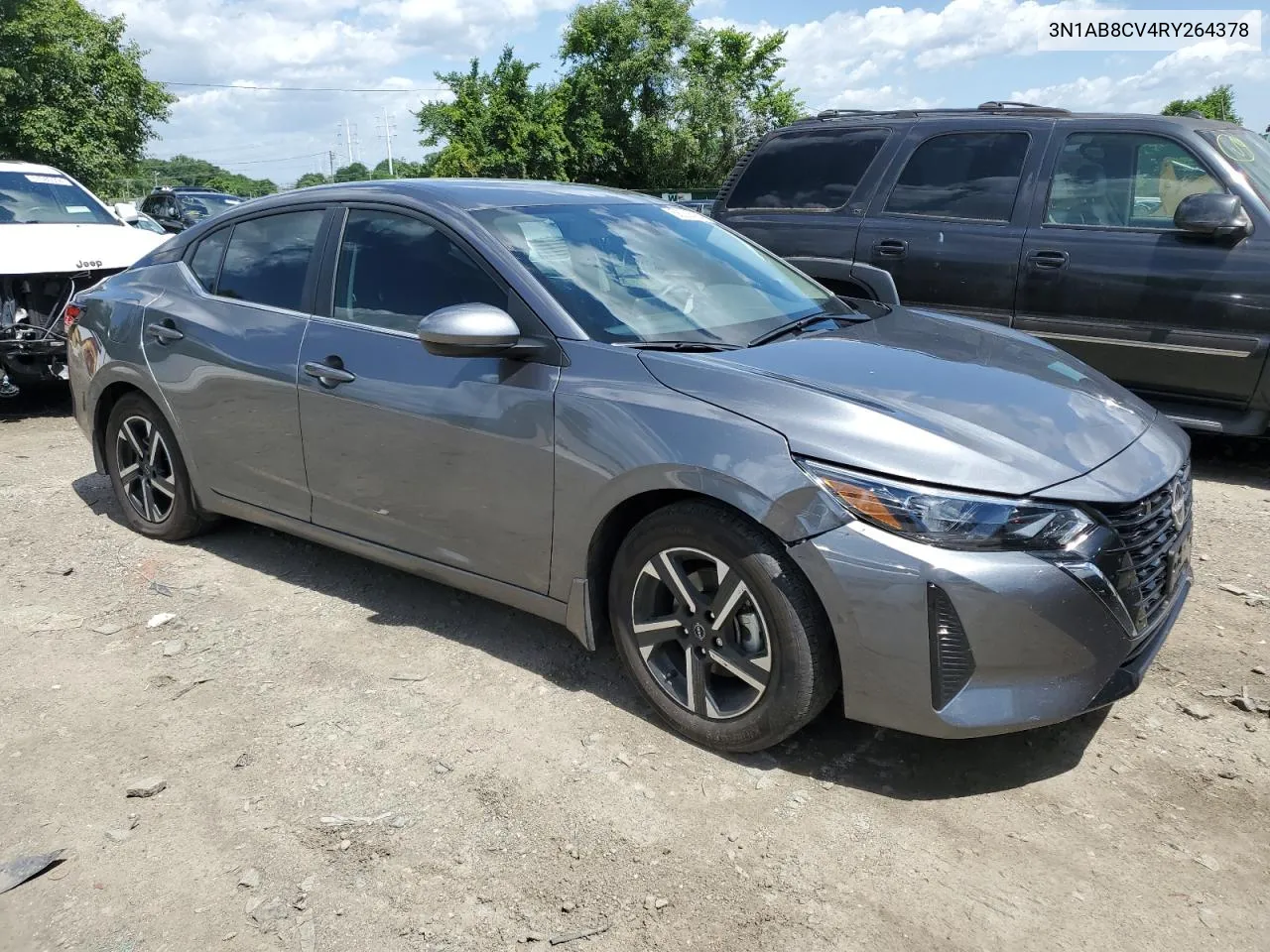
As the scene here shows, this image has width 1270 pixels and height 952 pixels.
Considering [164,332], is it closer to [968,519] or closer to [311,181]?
[968,519]

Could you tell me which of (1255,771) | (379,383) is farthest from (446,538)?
(1255,771)

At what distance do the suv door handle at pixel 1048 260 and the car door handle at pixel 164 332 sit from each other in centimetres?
457

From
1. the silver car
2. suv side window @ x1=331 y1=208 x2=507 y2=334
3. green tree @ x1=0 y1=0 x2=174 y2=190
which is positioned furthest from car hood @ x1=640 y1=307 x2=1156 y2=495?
green tree @ x1=0 y1=0 x2=174 y2=190

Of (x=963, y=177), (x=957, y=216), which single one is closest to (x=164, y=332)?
(x=957, y=216)

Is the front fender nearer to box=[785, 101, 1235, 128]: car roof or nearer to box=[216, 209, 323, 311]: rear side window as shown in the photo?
box=[216, 209, 323, 311]: rear side window

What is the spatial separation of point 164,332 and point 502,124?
159 feet

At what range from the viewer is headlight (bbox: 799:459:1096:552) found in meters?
2.68

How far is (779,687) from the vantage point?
2947mm

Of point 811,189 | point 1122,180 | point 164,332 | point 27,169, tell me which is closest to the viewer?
point 164,332

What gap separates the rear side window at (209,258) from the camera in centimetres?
466

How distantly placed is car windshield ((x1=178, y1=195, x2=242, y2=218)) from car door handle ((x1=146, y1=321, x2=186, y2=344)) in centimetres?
2002

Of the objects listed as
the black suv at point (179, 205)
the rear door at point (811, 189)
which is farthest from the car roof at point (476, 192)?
the black suv at point (179, 205)

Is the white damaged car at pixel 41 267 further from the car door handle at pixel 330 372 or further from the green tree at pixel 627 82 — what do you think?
the green tree at pixel 627 82

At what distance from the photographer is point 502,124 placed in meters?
50.2
